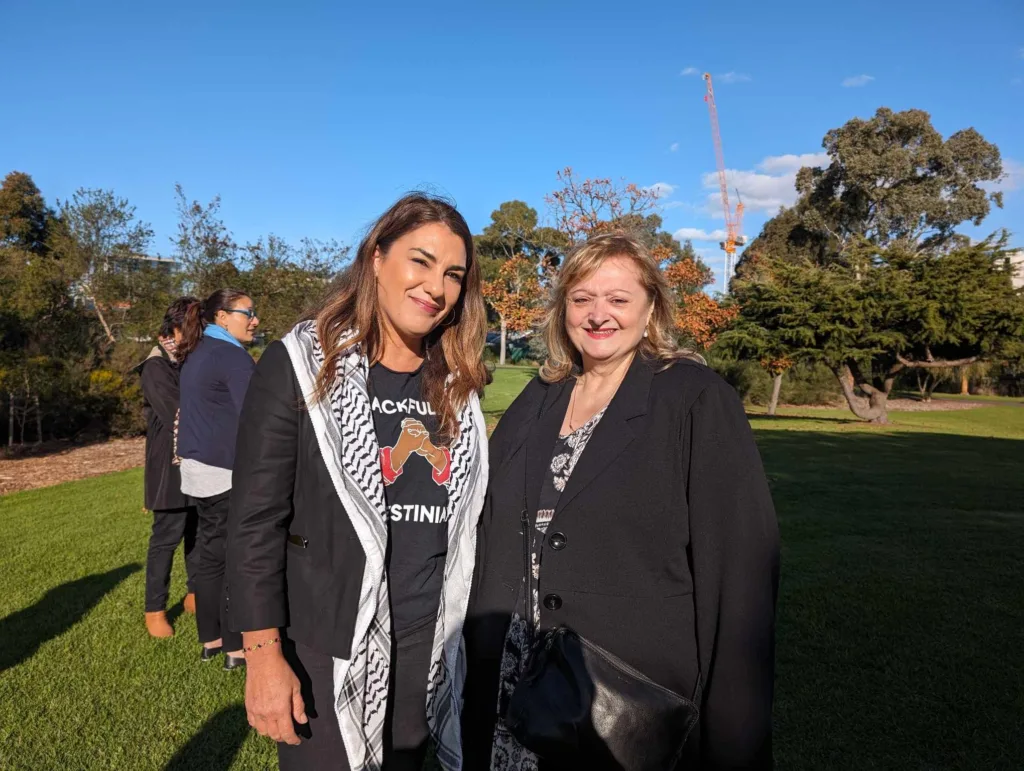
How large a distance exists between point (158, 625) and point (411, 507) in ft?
11.8

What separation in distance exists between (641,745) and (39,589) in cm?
555

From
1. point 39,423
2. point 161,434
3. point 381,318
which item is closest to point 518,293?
point 39,423

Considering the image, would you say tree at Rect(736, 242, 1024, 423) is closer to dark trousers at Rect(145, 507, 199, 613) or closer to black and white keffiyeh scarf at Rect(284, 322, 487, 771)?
dark trousers at Rect(145, 507, 199, 613)

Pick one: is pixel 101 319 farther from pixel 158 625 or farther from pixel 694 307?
pixel 694 307

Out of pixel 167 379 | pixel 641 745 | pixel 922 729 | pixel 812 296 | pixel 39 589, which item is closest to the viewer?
pixel 641 745

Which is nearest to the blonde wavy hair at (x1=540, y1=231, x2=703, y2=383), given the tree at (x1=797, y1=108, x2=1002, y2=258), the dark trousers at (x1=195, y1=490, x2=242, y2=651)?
the dark trousers at (x1=195, y1=490, x2=242, y2=651)

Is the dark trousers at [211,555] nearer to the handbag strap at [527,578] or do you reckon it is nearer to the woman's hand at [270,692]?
the woman's hand at [270,692]

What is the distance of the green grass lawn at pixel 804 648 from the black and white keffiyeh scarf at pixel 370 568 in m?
1.69

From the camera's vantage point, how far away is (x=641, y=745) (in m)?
1.71

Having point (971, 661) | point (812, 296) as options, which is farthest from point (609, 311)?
point (812, 296)

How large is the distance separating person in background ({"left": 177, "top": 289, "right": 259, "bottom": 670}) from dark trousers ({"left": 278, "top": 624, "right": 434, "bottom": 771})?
240 cm

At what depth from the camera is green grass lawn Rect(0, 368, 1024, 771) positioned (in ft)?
10.7

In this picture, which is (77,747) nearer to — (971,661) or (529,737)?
(529,737)

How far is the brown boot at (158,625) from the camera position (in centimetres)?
455
